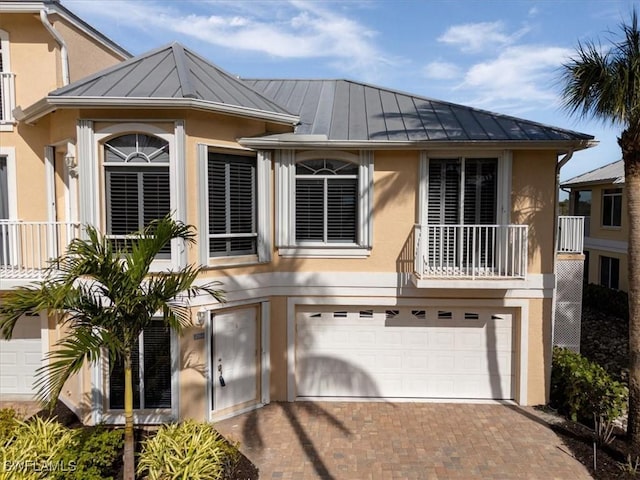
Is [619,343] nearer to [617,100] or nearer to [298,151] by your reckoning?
[617,100]

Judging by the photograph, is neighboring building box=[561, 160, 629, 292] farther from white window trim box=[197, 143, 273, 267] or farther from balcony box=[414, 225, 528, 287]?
white window trim box=[197, 143, 273, 267]

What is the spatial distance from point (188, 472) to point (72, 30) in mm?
9755

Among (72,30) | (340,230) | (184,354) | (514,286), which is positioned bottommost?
(184,354)

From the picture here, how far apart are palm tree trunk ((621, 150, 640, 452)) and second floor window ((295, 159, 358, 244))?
496cm

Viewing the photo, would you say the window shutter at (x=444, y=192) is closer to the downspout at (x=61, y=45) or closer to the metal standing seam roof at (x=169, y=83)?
the metal standing seam roof at (x=169, y=83)

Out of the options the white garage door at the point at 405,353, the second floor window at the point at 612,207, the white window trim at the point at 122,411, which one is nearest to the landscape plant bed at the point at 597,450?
the white garage door at the point at 405,353

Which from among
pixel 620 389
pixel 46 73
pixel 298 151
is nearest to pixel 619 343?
pixel 620 389

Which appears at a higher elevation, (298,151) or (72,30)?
(72,30)

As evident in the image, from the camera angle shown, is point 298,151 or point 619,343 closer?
point 298,151

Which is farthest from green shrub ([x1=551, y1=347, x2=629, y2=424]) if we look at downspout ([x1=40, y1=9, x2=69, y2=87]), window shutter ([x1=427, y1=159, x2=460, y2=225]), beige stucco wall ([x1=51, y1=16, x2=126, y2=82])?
beige stucco wall ([x1=51, y1=16, x2=126, y2=82])

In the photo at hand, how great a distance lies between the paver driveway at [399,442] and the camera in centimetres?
686

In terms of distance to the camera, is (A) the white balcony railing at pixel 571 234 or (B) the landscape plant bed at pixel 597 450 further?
(A) the white balcony railing at pixel 571 234

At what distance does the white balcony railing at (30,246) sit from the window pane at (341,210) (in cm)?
540

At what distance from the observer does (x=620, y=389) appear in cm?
798
